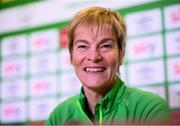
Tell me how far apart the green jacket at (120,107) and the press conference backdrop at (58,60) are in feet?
1.22

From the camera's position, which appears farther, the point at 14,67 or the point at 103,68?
the point at 14,67

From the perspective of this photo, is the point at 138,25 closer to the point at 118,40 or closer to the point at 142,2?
the point at 142,2

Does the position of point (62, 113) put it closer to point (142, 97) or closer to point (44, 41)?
point (142, 97)

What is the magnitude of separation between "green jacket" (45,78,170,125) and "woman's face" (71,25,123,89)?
45mm

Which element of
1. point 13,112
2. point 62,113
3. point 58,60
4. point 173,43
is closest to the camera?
point 62,113

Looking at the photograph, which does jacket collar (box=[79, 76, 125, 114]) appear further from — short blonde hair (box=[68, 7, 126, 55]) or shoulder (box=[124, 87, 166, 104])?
short blonde hair (box=[68, 7, 126, 55])

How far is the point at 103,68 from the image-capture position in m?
0.87

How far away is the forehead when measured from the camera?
32.7 inches

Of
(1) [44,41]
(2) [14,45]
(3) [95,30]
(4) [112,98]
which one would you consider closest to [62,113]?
(4) [112,98]

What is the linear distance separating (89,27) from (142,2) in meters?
0.55

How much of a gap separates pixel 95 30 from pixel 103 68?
0.11m

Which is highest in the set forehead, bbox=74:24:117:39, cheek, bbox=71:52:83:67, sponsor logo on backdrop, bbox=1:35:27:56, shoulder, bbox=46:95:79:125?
sponsor logo on backdrop, bbox=1:35:27:56

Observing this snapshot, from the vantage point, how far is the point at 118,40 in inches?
34.6

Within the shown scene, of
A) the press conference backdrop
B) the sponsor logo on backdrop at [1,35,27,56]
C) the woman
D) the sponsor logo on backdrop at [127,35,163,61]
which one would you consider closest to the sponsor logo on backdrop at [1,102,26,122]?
the press conference backdrop
